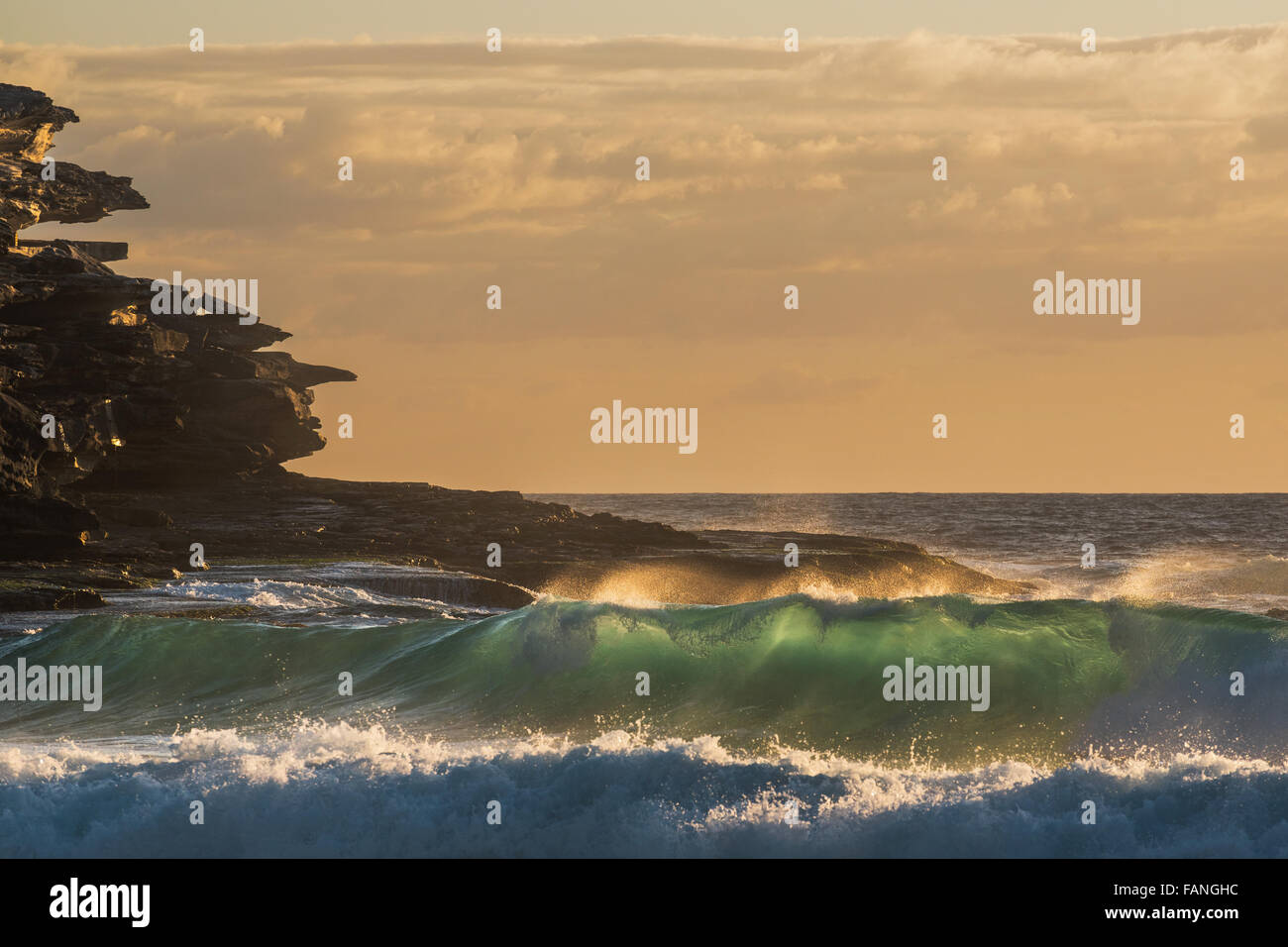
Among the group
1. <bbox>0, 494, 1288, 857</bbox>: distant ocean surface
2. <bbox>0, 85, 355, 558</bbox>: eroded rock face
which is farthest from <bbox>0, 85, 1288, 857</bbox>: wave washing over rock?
<bbox>0, 85, 355, 558</bbox>: eroded rock face

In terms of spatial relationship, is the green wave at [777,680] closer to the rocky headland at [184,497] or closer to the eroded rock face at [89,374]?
the rocky headland at [184,497]

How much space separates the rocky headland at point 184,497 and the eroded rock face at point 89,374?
0.07m

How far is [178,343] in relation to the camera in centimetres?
5469

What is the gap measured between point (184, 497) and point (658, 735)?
1626 inches

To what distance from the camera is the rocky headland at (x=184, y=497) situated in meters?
39.2

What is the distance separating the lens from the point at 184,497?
5619 centimetres

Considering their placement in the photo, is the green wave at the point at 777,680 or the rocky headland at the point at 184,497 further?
the rocky headland at the point at 184,497

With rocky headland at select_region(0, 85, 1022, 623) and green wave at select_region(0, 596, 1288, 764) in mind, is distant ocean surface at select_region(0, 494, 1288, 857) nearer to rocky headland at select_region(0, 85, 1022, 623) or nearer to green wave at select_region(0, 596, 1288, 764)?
green wave at select_region(0, 596, 1288, 764)

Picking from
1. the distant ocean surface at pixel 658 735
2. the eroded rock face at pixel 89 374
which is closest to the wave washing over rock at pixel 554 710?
the distant ocean surface at pixel 658 735
